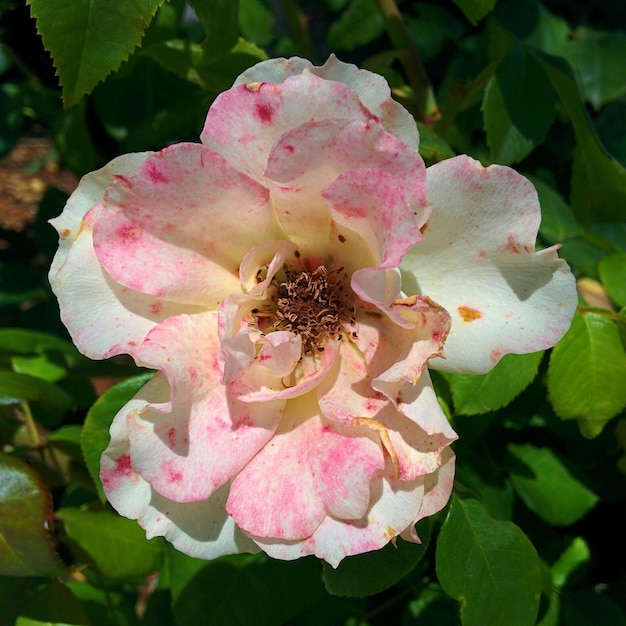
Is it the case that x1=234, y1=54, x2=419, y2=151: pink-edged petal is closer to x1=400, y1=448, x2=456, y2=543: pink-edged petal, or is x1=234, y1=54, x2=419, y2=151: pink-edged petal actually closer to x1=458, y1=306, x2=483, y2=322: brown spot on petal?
x1=458, y1=306, x2=483, y2=322: brown spot on petal

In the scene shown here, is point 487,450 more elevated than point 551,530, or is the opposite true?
point 487,450

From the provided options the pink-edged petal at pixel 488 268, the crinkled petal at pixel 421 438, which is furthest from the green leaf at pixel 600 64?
the crinkled petal at pixel 421 438

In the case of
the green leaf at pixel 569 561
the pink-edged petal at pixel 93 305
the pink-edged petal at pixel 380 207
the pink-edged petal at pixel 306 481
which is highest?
the pink-edged petal at pixel 380 207

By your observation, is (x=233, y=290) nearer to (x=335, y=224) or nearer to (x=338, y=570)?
(x=335, y=224)

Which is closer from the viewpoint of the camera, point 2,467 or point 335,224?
point 335,224

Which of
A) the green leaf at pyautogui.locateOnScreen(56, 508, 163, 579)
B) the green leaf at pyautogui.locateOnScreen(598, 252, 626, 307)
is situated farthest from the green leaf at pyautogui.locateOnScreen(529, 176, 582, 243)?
the green leaf at pyautogui.locateOnScreen(56, 508, 163, 579)

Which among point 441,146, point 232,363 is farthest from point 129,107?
point 232,363

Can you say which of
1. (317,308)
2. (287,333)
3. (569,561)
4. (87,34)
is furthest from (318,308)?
(569,561)

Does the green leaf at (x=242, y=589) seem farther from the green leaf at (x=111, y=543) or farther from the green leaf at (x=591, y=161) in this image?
the green leaf at (x=591, y=161)
